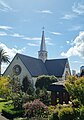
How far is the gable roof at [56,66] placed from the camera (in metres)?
62.5

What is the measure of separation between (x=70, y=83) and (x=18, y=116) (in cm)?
762

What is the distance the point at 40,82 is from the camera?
4931cm

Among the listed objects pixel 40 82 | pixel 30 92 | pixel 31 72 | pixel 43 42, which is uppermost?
pixel 43 42

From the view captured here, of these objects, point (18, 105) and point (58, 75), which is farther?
point (58, 75)

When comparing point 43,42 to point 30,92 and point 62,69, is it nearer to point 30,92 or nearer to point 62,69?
point 62,69

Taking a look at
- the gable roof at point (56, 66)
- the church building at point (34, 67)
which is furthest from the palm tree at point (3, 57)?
the gable roof at point (56, 66)

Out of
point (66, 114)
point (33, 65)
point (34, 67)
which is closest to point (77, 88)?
point (66, 114)

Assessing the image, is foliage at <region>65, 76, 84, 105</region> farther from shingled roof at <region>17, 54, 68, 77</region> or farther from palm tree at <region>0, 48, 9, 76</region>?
palm tree at <region>0, 48, 9, 76</region>

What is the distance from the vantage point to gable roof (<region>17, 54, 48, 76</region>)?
191 ft

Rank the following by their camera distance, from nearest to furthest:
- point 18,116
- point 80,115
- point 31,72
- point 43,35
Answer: point 80,115 < point 18,116 < point 31,72 < point 43,35

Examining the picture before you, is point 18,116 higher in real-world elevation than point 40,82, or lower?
lower

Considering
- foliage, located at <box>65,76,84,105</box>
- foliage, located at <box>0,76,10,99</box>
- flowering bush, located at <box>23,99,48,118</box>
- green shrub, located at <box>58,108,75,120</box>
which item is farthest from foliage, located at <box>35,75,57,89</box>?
foliage, located at <box>65,76,84,105</box>

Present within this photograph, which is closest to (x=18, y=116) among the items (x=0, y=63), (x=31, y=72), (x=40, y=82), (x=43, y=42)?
(x=40, y=82)

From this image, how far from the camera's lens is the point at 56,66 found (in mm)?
64062
